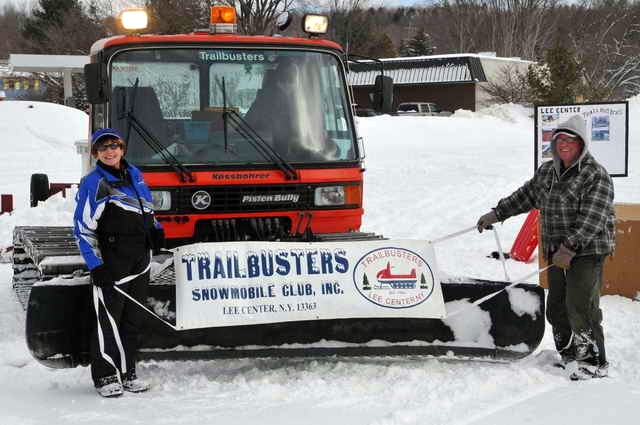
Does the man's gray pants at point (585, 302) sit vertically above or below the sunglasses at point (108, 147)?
below

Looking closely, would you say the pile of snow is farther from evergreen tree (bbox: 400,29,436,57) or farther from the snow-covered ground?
evergreen tree (bbox: 400,29,436,57)

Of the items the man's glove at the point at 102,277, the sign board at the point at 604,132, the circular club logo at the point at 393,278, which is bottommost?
the circular club logo at the point at 393,278

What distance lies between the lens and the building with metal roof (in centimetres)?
4434

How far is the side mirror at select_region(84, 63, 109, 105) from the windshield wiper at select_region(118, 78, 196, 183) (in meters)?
0.21

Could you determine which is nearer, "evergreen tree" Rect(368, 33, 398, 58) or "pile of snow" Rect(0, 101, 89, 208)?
"pile of snow" Rect(0, 101, 89, 208)

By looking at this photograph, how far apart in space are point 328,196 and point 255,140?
69 centimetres

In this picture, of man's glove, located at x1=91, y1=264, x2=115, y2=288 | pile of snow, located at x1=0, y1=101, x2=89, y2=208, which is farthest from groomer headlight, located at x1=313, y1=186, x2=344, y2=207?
pile of snow, located at x1=0, y1=101, x2=89, y2=208

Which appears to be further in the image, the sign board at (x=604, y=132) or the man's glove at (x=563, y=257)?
the sign board at (x=604, y=132)

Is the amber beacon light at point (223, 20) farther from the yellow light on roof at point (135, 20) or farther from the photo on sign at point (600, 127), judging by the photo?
the photo on sign at point (600, 127)

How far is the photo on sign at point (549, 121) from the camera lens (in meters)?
9.68

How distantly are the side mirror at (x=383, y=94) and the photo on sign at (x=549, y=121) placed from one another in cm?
333

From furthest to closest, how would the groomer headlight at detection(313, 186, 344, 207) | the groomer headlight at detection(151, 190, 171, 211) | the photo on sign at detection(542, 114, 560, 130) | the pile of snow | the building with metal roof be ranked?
the building with metal roof
the pile of snow
the photo on sign at detection(542, 114, 560, 130)
the groomer headlight at detection(313, 186, 344, 207)
the groomer headlight at detection(151, 190, 171, 211)

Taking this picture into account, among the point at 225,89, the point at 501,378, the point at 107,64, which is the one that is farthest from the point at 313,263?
the point at 107,64

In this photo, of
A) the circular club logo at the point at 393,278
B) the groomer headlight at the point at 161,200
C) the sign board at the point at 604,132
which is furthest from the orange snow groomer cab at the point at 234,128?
the sign board at the point at 604,132
